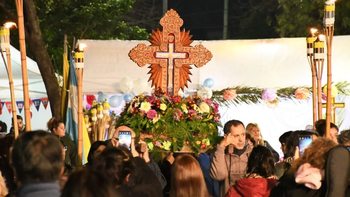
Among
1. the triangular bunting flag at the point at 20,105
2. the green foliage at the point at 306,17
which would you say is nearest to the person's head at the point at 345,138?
the triangular bunting flag at the point at 20,105

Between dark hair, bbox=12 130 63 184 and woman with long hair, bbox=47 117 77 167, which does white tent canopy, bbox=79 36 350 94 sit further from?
dark hair, bbox=12 130 63 184

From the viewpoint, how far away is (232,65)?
14289 millimetres

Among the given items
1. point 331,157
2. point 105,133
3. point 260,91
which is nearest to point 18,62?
point 105,133

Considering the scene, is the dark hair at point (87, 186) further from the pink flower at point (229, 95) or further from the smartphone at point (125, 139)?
the pink flower at point (229, 95)

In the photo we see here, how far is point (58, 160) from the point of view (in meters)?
3.67

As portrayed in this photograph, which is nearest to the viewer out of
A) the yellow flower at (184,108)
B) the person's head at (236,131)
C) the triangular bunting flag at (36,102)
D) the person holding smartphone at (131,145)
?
the person holding smartphone at (131,145)

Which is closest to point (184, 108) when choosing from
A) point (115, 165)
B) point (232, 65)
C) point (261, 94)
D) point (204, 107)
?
point (204, 107)

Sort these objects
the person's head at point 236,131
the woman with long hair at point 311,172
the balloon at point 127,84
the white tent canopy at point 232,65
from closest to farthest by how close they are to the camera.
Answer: the woman with long hair at point 311,172, the person's head at point 236,131, the balloon at point 127,84, the white tent canopy at point 232,65

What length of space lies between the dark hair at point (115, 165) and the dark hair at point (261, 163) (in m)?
1.52

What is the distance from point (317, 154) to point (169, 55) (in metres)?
4.66

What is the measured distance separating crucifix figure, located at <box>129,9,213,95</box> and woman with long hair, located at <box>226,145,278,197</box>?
3.09 meters

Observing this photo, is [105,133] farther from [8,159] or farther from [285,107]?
[8,159]

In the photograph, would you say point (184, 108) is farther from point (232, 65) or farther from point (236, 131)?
point (232, 65)

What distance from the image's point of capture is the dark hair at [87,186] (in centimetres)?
346
